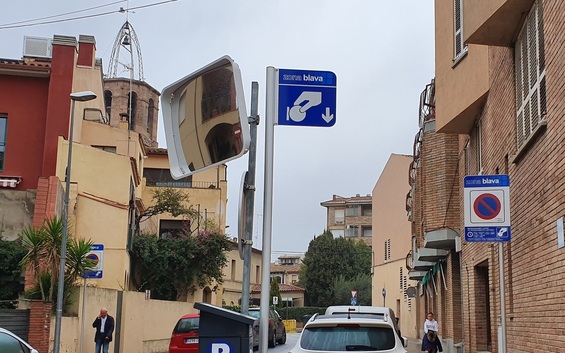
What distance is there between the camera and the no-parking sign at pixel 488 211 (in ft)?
30.0

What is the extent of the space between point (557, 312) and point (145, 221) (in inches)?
1575

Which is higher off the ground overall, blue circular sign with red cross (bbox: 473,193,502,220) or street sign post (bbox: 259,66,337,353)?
street sign post (bbox: 259,66,337,353)

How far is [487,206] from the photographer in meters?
9.22

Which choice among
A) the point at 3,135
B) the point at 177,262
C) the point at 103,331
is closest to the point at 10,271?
the point at 103,331

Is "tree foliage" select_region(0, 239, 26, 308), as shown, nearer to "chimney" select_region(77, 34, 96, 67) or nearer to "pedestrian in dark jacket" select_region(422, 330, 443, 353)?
"pedestrian in dark jacket" select_region(422, 330, 443, 353)

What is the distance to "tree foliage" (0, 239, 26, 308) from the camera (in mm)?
24969

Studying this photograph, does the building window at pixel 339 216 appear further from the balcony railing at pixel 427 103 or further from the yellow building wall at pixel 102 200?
the balcony railing at pixel 427 103

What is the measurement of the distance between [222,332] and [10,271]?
21192 mm

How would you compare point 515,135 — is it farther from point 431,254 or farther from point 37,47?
point 37,47

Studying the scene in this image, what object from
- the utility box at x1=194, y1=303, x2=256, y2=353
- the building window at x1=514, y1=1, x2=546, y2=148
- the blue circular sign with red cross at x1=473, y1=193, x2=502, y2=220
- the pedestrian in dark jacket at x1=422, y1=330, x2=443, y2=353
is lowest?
the pedestrian in dark jacket at x1=422, y1=330, x2=443, y2=353

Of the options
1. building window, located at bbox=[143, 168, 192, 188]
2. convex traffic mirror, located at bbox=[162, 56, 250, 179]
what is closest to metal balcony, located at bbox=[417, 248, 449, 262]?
convex traffic mirror, located at bbox=[162, 56, 250, 179]

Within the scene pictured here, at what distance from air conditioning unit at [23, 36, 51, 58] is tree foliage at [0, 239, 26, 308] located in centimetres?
1571

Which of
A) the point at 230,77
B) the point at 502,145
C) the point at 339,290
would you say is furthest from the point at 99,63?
the point at 339,290

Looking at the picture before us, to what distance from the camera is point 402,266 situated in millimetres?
53875
